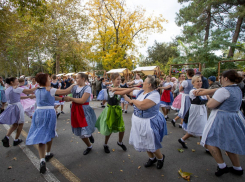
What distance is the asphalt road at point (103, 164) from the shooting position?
273cm

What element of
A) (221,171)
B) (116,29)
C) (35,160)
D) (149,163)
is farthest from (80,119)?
(116,29)

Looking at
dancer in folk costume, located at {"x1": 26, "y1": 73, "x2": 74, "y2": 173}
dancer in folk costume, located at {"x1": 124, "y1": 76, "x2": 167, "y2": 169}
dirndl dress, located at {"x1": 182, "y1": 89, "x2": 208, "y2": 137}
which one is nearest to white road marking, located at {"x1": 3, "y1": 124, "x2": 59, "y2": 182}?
dancer in folk costume, located at {"x1": 26, "y1": 73, "x2": 74, "y2": 173}

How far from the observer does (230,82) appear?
249cm

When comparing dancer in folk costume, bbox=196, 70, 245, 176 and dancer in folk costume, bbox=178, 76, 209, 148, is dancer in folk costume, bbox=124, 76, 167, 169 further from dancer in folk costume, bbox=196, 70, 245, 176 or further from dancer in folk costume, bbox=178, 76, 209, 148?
dancer in folk costume, bbox=178, 76, 209, 148

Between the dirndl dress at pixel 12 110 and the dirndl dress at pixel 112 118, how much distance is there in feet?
7.84

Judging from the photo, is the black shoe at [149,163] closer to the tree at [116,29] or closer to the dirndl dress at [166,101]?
the dirndl dress at [166,101]

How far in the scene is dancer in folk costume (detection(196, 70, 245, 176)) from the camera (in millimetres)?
2449

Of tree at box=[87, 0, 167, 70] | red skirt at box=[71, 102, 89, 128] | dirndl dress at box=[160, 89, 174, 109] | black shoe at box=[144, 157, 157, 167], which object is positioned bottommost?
black shoe at box=[144, 157, 157, 167]

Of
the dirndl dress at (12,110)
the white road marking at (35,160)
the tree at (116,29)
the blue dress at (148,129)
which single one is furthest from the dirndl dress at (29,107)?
the tree at (116,29)

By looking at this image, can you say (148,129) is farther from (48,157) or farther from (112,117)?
(48,157)

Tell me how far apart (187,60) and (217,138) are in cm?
1305

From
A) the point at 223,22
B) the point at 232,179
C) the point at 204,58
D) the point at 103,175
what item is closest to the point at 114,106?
the point at 103,175

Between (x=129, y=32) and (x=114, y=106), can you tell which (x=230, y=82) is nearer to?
(x=114, y=106)

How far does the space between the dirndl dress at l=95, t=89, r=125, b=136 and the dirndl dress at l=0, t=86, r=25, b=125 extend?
2391 millimetres
